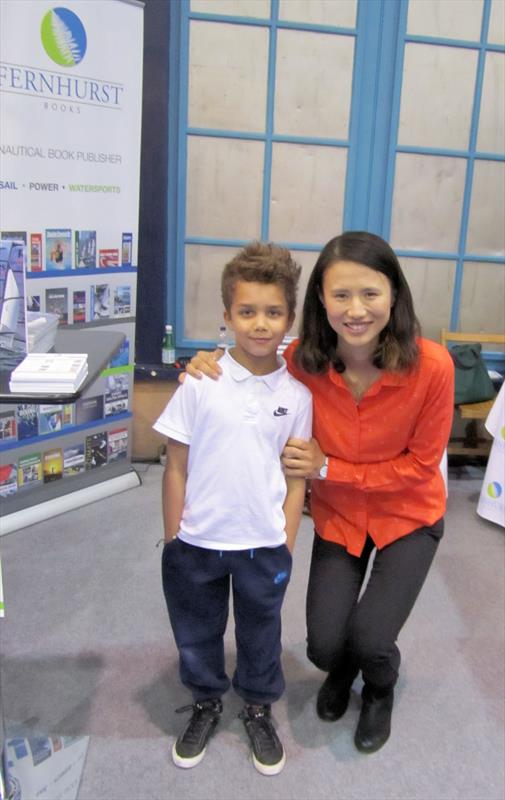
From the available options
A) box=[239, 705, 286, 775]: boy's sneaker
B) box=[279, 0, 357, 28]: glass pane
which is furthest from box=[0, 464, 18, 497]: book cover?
box=[279, 0, 357, 28]: glass pane

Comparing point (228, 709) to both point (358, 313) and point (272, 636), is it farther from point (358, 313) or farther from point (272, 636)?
point (358, 313)

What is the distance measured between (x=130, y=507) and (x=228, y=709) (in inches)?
52.6

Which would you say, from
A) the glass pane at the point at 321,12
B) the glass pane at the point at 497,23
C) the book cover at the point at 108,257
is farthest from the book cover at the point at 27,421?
the glass pane at the point at 497,23

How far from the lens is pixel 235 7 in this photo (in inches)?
→ 124

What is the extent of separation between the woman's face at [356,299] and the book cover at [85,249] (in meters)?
1.61

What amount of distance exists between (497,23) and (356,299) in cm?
260

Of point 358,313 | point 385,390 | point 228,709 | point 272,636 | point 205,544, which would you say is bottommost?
point 228,709

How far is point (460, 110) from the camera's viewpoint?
338cm

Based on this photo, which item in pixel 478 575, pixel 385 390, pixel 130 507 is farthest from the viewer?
pixel 130 507

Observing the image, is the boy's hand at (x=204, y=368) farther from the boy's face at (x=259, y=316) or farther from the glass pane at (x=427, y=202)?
the glass pane at (x=427, y=202)

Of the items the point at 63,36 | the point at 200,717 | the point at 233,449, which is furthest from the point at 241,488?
the point at 63,36

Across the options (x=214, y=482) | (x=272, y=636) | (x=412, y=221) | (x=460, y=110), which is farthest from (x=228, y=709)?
(x=460, y=110)

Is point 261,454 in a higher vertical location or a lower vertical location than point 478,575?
higher

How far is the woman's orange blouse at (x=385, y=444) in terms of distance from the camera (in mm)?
1575
